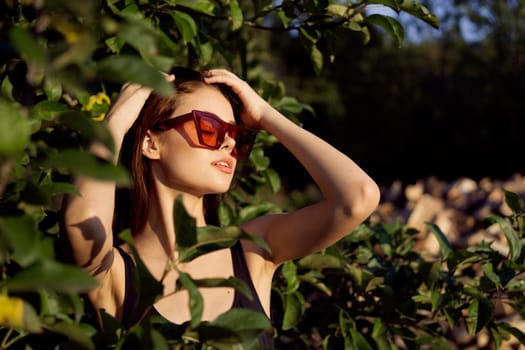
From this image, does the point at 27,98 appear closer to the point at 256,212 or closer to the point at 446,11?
the point at 256,212

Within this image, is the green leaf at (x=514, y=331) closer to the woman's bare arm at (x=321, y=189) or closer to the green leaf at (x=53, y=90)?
the woman's bare arm at (x=321, y=189)

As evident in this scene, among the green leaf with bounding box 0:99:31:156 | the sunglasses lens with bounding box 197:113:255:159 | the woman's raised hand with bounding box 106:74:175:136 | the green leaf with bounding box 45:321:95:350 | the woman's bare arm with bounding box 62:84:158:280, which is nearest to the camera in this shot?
the green leaf with bounding box 0:99:31:156

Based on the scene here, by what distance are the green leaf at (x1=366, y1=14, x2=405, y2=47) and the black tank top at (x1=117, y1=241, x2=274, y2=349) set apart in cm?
67

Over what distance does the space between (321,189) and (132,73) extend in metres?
0.87

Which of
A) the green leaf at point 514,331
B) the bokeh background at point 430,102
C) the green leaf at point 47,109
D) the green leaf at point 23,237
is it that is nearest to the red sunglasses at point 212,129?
the green leaf at point 47,109

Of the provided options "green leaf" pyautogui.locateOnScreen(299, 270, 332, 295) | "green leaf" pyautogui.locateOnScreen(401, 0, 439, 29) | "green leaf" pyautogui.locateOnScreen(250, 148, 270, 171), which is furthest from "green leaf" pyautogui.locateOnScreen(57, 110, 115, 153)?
"green leaf" pyautogui.locateOnScreen(250, 148, 270, 171)

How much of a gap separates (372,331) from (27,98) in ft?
4.60

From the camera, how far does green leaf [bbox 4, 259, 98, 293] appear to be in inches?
34.0

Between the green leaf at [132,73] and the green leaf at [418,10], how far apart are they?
3.46ft

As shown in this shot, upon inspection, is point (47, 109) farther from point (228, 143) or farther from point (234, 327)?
point (234, 327)

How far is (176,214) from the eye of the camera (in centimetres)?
111

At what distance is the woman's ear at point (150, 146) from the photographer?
70.1 inches

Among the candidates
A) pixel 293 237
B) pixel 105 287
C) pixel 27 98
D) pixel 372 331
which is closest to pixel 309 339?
pixel 372 331

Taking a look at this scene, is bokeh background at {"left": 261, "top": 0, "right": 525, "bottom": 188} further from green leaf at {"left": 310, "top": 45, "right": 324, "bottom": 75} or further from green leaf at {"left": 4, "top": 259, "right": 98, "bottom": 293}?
green leaf at {"left": 4, "top": 259, "right": 98, "bottom": 293}
